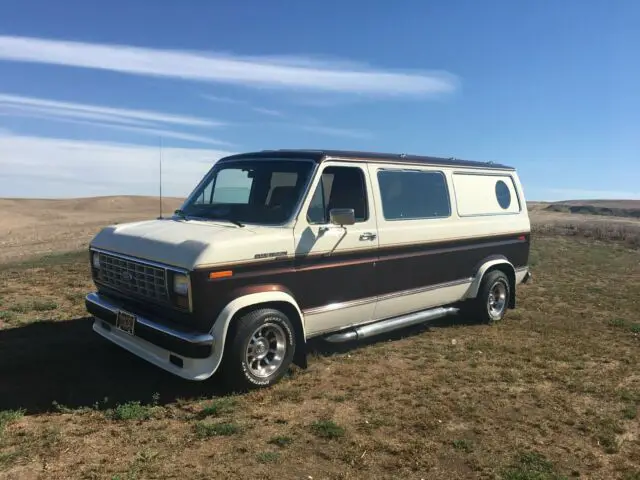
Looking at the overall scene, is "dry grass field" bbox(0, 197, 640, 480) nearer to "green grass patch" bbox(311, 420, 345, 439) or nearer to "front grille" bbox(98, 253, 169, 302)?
"green grass patch" bbox(311, 420, 345, 439)

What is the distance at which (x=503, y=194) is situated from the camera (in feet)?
27.5

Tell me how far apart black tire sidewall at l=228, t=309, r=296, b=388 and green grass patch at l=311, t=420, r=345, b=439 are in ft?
2.77

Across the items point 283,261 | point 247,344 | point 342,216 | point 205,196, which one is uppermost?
point 205,196

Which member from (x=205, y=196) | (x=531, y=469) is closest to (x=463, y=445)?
(x=531, y=469)

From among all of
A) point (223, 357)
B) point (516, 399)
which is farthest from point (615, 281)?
point (223, 357)

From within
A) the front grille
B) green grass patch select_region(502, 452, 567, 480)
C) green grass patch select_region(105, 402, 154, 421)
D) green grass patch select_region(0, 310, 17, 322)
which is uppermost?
the front grille

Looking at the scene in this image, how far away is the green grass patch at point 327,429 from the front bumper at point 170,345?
108 cm

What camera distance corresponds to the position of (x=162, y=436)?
405cm

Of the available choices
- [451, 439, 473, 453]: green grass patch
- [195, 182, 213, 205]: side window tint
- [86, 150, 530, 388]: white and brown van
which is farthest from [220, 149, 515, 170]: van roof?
[451, 439, 473, 453]: green grass patch

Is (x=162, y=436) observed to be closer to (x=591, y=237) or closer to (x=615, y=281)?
(x=615, y=281)

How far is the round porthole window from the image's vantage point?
824cm

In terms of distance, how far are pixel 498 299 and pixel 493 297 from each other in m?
0.15

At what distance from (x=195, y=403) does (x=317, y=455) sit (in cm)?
142

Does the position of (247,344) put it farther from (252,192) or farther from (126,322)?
(252,192)
